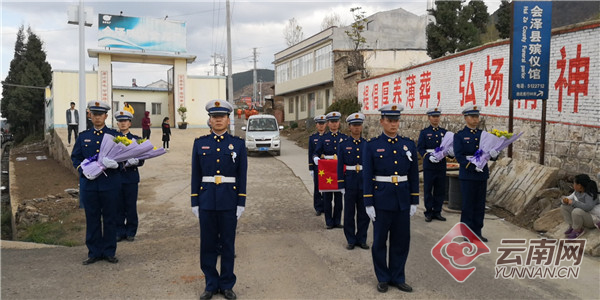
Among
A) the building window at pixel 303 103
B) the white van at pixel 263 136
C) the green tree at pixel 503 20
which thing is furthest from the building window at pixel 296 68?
the white van at pixel 263 136

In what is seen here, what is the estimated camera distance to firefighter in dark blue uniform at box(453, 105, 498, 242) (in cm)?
646

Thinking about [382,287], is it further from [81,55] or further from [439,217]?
[81,55]

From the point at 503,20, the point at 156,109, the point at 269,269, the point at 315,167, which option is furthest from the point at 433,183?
the point at 156,109

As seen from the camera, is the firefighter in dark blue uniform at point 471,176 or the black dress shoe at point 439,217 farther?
the black dress shoe at point 439,217

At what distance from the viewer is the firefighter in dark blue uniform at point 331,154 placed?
24.5 feet

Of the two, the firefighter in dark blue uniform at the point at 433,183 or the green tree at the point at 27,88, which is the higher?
the green tree at the point at 27,88

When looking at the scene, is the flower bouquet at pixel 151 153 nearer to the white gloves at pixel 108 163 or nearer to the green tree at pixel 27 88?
the white gloves at pixel 108 163

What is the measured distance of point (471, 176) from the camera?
21.2ft

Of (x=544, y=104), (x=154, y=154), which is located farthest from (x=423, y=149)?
(x=154, y=154)

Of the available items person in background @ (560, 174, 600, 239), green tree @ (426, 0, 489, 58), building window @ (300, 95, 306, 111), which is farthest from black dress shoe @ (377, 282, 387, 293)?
building window @ (300, 95, 306, 111)

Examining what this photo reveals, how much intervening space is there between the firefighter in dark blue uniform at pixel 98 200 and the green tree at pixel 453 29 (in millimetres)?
18935

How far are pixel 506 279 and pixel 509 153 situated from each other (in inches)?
197

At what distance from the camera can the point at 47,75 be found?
1747 inches

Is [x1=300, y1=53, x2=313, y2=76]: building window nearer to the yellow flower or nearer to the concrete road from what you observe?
the concrete road
